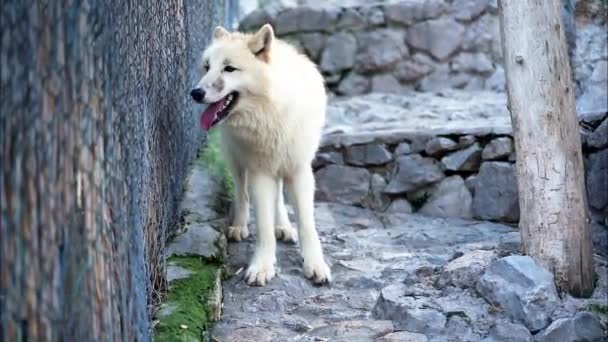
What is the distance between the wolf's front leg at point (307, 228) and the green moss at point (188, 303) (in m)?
0.56

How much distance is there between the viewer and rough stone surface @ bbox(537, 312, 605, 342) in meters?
3.32

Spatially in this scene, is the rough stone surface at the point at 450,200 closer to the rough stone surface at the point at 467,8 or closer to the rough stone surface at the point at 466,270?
the rough stone surface at the point at 466,270

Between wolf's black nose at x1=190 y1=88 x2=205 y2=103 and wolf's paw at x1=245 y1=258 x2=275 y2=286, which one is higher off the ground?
wolf's black nose at x1=190 y1=88 x2=205 y2=103

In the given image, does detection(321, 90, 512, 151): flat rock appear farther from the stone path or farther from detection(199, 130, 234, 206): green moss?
the stone path

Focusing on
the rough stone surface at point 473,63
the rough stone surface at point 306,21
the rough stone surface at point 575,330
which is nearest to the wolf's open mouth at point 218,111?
the rough stone surface at point 575,330

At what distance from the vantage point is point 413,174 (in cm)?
592

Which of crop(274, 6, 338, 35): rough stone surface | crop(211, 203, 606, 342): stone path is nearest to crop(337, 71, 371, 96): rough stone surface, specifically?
crop(274, 6, 338, 35): rough stone surface

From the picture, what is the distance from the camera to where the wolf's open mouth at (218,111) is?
154 inches

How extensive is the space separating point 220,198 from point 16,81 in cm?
356

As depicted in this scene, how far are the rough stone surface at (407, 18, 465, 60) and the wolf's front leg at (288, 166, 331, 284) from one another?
426 cm

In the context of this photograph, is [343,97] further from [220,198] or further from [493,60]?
[220,198]

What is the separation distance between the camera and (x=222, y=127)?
4.20m

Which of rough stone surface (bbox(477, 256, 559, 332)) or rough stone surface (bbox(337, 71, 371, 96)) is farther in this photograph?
rough stone surface (bbox(337, 71, 371, 96))

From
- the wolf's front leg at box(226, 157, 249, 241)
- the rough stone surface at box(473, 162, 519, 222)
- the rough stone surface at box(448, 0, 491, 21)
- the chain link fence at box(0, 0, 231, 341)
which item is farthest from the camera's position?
the rough stone surface at box(448, 0, 491, 21)
